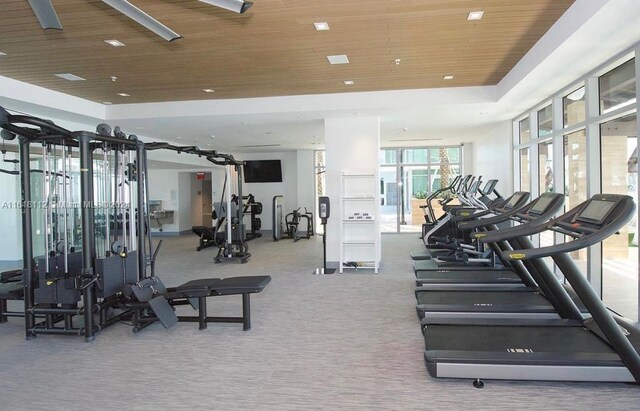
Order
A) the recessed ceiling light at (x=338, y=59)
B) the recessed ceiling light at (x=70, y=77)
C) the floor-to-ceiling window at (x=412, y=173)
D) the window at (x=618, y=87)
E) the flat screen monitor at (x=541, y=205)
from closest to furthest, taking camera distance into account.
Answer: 1. the flat screen monitor at (x=541, y=205)
2. the window at (x=618, y=87)
3. the recessed ceiling light at (x=338, y=59)
4. the recessed ceiling light at (x=70, y=77)
5. the floor-to-ceiling window at (x=412, y=173)

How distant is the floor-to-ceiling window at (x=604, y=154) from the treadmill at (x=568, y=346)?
5.92 feet

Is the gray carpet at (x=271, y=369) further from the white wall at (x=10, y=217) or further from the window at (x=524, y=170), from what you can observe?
the white wall at (x=10, y=217)

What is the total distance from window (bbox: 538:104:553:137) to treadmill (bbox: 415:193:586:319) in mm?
3071

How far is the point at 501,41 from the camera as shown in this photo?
4809 millimetres

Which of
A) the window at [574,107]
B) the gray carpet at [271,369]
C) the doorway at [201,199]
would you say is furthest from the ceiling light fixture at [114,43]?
the doorway at [201,199]

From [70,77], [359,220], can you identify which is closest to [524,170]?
[359,220]

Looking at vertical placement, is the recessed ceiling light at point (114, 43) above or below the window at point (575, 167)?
above

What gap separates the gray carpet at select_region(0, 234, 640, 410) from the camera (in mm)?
2891

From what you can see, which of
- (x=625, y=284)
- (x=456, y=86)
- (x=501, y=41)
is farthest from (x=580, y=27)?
(x=625, y=284)

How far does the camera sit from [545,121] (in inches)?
289

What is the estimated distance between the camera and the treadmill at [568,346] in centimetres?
274

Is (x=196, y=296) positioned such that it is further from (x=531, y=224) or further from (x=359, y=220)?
(x=359, y=220)

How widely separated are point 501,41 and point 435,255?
4.63 m

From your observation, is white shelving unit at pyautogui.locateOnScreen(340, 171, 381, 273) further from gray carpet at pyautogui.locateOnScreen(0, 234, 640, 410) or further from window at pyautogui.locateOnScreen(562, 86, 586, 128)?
window at pyautogui.locateOnScreen(562, 86, 586, 128)
